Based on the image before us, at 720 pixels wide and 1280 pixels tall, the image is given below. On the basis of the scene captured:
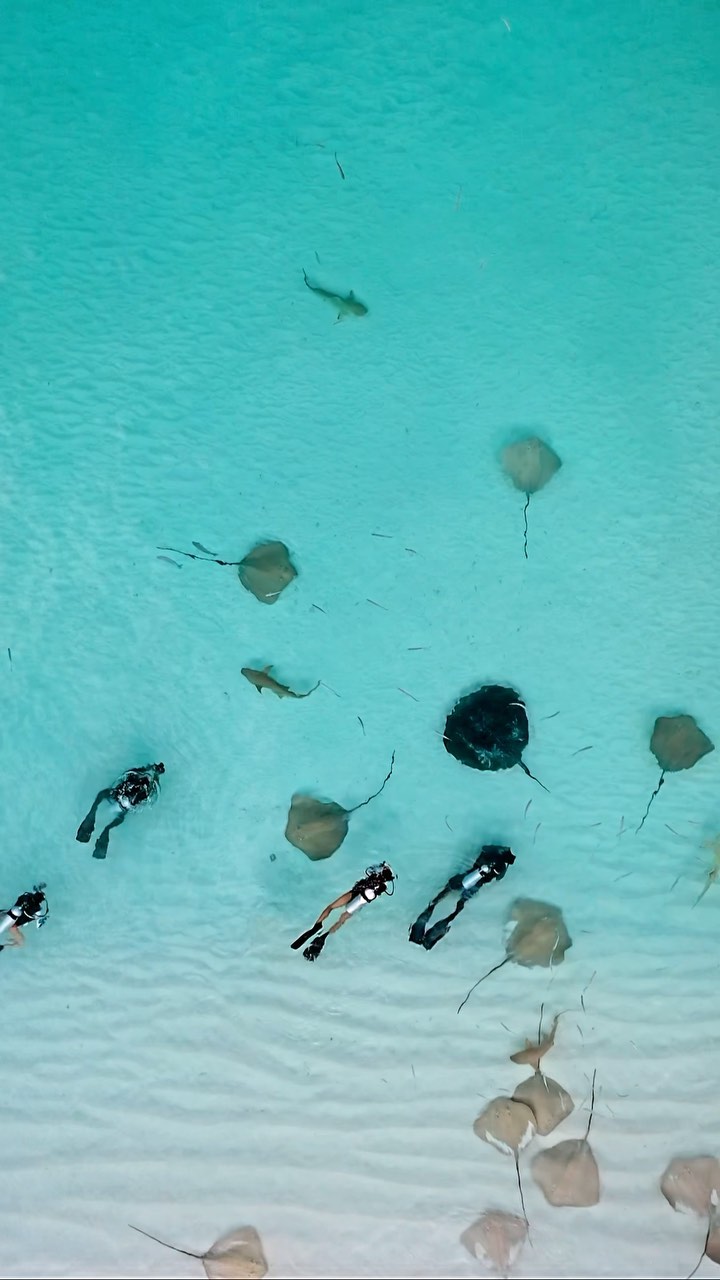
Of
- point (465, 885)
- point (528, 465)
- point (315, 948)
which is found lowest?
point (315, 948)

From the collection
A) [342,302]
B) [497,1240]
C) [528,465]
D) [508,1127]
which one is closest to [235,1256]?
[497,1240]

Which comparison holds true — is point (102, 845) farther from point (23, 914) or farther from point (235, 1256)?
point (235, 1256)

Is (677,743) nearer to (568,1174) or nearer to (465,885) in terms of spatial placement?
(465,885)

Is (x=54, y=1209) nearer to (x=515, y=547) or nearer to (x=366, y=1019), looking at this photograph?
(x=366, y=1019)

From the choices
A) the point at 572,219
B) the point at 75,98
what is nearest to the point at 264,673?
the point at 572,219

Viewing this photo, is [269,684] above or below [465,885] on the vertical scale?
above

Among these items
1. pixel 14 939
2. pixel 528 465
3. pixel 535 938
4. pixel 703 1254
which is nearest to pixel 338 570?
pixel 528 465

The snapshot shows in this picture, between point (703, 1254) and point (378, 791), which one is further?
point (378, 791)
